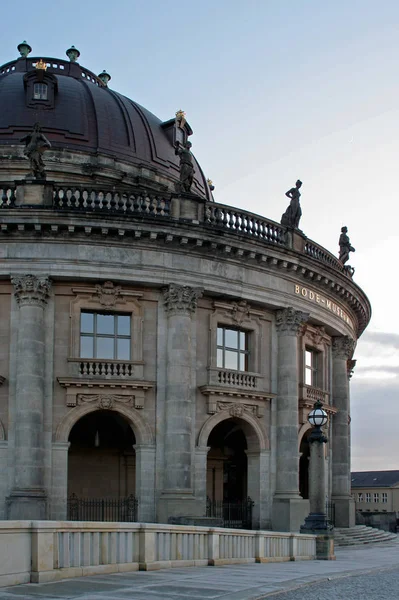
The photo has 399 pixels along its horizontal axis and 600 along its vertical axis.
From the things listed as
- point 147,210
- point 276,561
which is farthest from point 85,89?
point 276,561

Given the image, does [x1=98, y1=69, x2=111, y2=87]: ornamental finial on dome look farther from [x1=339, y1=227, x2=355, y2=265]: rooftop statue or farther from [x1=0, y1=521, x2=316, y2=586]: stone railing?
[x1=0, y1=521, x2=316, y2=586]: stone railing

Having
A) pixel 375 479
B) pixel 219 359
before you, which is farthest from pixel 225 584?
pixel 375 479

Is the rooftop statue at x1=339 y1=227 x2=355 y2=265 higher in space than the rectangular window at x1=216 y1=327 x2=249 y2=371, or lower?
higher

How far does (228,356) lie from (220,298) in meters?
2.25

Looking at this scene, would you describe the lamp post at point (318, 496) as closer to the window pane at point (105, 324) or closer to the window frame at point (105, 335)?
the window frame at point (105, 335)

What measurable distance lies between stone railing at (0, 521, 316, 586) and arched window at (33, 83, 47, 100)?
87.7 feet

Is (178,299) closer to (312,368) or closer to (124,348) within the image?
(124,348)

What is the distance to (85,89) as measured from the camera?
1794 inches

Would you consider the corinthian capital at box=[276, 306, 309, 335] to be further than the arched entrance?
No

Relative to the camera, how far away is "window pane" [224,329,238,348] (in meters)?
35.0

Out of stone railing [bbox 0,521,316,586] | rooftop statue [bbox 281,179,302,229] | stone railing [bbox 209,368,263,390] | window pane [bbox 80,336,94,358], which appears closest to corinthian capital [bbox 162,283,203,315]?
stone railing [bbox 209,368,263,390]

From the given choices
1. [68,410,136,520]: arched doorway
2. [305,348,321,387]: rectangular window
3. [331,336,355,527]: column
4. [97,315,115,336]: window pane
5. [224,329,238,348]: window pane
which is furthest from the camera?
[331,336,355,527]: column

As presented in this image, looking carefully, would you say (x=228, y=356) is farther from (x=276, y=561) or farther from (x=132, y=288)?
(x=276, y=561)

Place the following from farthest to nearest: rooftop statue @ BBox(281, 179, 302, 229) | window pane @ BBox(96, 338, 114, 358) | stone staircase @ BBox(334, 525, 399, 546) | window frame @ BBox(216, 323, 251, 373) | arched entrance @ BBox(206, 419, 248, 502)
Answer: arched entrance @ BBox(206, 419, 248, 502), rooftop statue @ BBox(281, 179, 302, 229), stone staircase @ BBox(334, 525, 399, 546), window frame @ BBox(216, 323, 251, 373), window pane @ BBox(96, 338, 114, 358)
